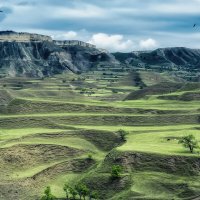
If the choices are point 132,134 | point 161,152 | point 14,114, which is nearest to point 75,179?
point 161,152

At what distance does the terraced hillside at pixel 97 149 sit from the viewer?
83.6 metres

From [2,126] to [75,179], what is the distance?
1627 inches

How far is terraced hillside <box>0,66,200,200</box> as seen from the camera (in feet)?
274

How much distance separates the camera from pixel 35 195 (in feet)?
276

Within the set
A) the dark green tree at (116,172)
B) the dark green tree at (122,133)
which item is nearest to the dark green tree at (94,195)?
the dark green tree at (116,172)

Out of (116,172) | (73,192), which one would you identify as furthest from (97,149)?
(73,192)

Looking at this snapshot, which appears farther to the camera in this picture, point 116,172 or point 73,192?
point 116,172

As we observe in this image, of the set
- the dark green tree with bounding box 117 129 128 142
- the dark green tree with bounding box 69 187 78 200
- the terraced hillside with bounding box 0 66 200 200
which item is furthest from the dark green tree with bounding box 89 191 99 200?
the dark green tree with bounding box 117 129 128 142

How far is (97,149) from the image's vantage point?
362 ft

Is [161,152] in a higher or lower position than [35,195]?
higher

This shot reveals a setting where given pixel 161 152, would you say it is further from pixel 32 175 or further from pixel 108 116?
pixel 108 116

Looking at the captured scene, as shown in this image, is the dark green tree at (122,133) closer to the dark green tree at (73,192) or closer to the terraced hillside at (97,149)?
the terraced hillside at (97,149)

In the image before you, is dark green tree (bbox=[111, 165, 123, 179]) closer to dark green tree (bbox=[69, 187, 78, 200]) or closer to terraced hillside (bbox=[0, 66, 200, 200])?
terraced hillside (bbox=[0, 66, 200, 200])

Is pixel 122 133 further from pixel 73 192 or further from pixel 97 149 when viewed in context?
pixel 73 192
